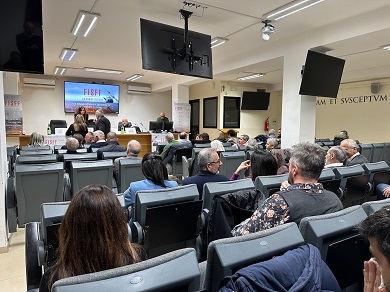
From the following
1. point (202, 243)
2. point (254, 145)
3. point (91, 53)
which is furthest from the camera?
point (91, 53)

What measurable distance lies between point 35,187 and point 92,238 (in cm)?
253

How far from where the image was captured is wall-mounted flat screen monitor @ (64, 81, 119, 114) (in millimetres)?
11578

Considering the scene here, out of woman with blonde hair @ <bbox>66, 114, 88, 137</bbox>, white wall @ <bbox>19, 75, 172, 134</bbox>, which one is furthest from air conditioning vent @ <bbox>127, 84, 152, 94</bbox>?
woman with blonde hair @ <bbox>66, 114, 88, 137</bbox>

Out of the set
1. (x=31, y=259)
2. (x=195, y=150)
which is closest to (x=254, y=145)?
(x=195, y=150)

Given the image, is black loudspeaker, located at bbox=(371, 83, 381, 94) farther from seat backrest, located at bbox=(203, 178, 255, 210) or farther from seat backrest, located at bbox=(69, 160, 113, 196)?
seat backrest, located at bbox=(69, 160, 113, 196)

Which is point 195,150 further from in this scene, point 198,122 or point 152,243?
point 198,122

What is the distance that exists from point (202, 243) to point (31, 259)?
117 centimetres

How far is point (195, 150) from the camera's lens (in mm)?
5398

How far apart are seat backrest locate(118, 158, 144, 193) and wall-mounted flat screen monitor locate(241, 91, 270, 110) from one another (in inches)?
323

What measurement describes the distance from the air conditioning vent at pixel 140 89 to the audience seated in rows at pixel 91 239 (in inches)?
483

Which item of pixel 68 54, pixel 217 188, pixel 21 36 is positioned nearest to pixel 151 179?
pixel 217 188

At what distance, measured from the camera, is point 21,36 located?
9.64 ft

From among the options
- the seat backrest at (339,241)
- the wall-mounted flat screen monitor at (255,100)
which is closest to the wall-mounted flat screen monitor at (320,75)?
the seat backrest at (339,241)

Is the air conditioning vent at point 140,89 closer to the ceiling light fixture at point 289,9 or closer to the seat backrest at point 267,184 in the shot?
the ceiling light fixture at point 289,9
